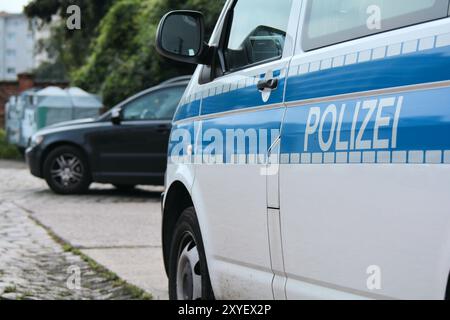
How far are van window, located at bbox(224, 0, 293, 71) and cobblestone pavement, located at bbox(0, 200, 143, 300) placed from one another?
2428 mm

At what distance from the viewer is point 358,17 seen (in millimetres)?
3406

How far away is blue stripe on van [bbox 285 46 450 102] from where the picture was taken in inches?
108

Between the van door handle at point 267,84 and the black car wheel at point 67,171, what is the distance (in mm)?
10046

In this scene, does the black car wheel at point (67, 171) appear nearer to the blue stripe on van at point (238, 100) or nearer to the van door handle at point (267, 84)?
the blue stripe on van at point (238, 100)

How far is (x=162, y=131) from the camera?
523 inches

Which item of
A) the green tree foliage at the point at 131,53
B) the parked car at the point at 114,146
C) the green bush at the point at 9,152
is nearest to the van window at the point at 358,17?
the parked car at the point at 114,146

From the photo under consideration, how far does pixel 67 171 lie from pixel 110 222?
3.46 meters

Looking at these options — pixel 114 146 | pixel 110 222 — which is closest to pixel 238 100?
pixel 110 222

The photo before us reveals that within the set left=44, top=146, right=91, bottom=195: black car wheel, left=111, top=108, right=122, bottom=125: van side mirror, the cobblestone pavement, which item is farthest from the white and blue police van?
left=44, top=146, right=91, bottom=195: black car wheel

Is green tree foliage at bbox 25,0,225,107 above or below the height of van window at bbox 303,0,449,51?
above

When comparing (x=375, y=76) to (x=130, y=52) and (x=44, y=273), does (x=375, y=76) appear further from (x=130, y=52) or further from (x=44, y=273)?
(x=130, y=52)

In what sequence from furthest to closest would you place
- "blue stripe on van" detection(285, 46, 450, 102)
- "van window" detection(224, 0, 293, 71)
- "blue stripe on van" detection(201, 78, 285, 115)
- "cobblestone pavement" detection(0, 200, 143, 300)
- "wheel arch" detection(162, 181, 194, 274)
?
"cobblestone pavement" detection(0, 200, 143, 300)
"wheel arch" detection(162, 181, 194, 274)
"van window" detection(224, 0, 293, 71)
"blue stripe on van" detection(201, 78, 285, 115)
"blue stripe on van" detection(285, 46, 450, 102)

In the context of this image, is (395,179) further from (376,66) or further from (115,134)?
(115,134)

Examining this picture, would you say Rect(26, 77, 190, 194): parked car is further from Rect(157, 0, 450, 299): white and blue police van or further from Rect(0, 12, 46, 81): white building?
Rect(0, 12, 46, 81): white building
